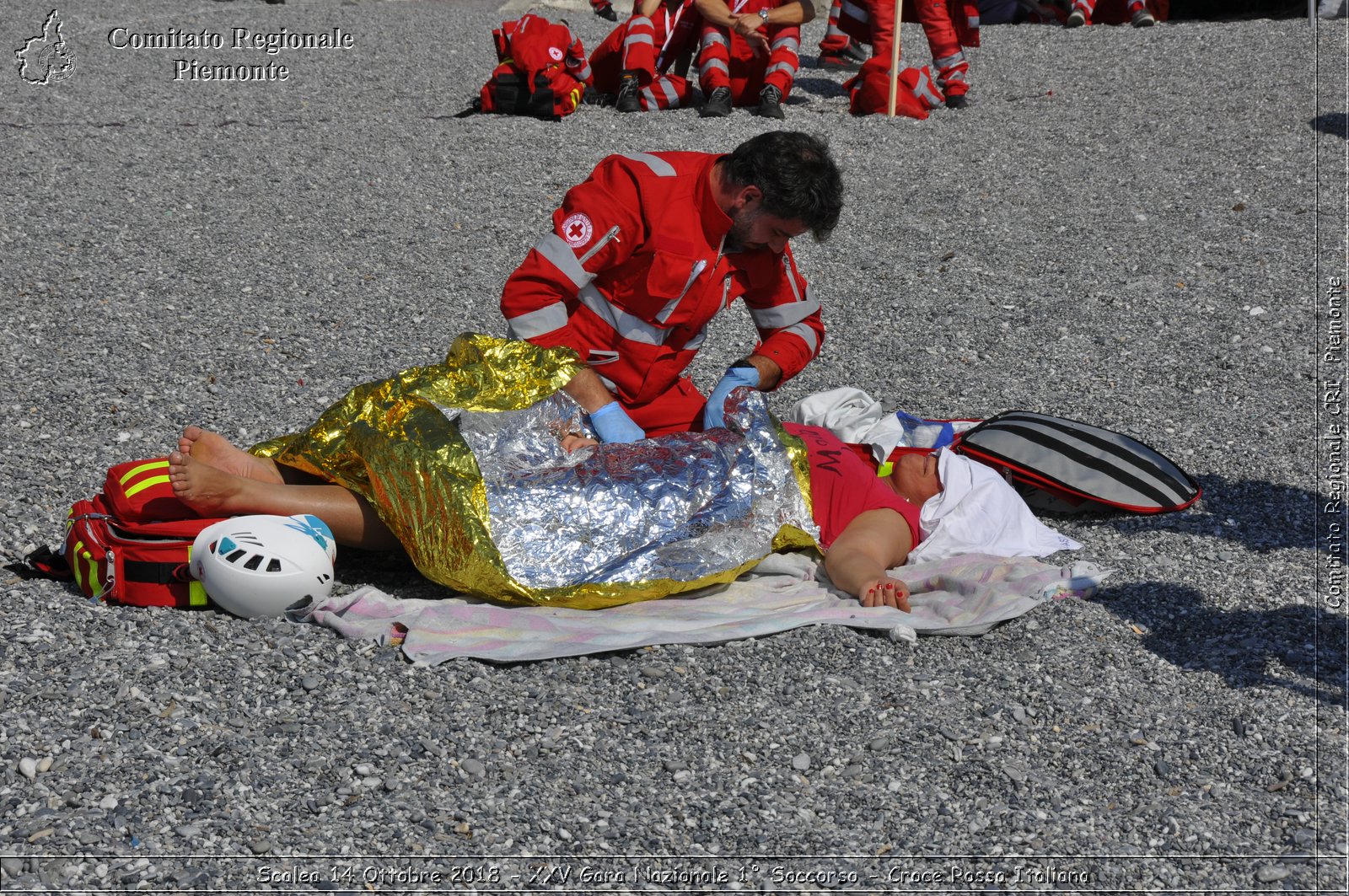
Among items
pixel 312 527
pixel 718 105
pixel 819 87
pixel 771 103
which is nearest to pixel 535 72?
pixel 718 105

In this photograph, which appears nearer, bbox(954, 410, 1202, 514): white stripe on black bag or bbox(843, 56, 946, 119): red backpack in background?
bbox(954, 410, 1202, 514): white stripe on black bag

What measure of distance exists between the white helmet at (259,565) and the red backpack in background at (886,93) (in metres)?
6.06

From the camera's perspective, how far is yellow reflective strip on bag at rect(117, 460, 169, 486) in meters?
3.08

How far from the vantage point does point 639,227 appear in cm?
339

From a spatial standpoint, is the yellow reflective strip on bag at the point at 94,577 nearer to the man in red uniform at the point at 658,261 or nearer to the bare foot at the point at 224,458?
the bare foot at the point at 224,458

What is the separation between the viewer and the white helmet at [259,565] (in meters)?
2.89

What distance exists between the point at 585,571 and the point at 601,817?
0.84 m

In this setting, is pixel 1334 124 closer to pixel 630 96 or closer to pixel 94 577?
pixel 630 96

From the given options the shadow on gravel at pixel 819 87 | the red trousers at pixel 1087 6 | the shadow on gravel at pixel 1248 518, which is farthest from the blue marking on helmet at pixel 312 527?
the red trousers at pixel 1087 6

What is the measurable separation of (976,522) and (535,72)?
512cm

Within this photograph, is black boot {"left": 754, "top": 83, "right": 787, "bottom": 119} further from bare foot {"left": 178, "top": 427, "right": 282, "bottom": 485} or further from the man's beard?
bare foot {"left": 178, "top": 427, "right": 282, "bottom": 485}

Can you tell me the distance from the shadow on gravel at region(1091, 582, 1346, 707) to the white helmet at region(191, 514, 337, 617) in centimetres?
208

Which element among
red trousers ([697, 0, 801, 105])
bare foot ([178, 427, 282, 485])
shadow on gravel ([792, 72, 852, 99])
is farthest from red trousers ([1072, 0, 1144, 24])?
bare foot ([178, 427, 282, 485])

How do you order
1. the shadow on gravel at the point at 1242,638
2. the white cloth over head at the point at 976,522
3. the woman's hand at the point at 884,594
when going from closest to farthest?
the shadow on gravel at the point at 1242,638
the woman's hand at the point at 884,594
the white cloth over head at the point at 976,522
